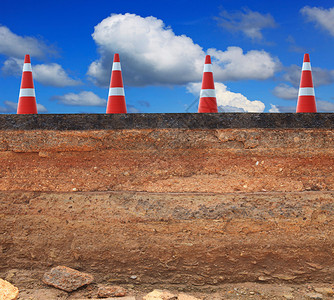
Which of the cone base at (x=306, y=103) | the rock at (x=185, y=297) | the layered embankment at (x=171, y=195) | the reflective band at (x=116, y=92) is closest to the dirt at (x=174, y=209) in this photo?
the layered embankment at (x=171, y=195)

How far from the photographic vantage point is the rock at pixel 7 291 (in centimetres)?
289

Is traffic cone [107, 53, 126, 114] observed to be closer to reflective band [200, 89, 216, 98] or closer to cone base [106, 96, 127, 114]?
cone base [106, 96, 127, 114]

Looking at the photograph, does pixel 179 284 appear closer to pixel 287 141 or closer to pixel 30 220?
pixel 30 220

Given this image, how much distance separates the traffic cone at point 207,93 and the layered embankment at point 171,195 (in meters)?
1.95

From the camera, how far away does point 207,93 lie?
18.2 feet

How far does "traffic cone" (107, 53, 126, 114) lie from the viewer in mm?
5480

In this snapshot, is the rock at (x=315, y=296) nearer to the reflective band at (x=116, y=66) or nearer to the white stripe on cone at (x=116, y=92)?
the white stripe on cone at (x=116, y=92)

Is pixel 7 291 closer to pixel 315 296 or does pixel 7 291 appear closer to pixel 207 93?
pixel 315 296

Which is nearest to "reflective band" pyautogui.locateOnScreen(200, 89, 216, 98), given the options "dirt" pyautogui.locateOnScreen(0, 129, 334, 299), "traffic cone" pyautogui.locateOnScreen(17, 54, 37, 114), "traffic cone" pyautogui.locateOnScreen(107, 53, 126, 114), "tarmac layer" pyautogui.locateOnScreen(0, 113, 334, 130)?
"traffic cone" pyautogui.locateOnScreen(107, 53, 126, 114)

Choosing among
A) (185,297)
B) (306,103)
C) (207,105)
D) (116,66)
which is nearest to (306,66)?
(306,103)

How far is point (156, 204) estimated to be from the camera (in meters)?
3.18

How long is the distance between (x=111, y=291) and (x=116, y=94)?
10.9 ft

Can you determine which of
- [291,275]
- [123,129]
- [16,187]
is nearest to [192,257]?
[291,275]

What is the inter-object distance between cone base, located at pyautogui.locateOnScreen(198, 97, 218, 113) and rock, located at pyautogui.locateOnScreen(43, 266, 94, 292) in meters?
3.20
